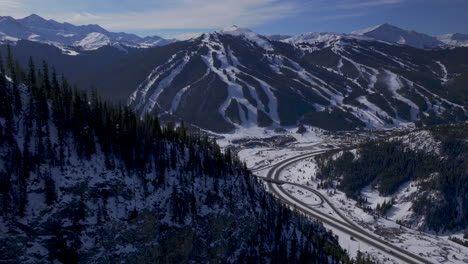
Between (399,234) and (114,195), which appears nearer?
(114,195)

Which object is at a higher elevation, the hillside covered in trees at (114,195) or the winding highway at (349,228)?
the hillside covered in trees at (114,195)

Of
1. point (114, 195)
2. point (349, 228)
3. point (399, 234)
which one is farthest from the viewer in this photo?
point (349, 228)

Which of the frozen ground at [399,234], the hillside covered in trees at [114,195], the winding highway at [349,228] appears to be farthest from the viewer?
the frozen ground at [399,234]

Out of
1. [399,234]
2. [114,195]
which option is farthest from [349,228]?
[114,195]

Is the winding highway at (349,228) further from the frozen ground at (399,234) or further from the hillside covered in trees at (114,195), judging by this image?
the hillside covered in trees at (114,195)

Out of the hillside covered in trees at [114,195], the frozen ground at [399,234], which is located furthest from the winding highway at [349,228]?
the hillside covered in trees at [114,195]

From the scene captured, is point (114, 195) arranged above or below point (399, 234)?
above

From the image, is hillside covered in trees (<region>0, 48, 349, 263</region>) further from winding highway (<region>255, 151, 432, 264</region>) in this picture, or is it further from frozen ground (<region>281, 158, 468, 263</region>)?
frozen ground (<region>281, 158, 468, 263</region>)

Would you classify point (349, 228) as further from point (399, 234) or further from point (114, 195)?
point (114, 195)

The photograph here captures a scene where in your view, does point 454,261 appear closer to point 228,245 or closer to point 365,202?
point 365,202
